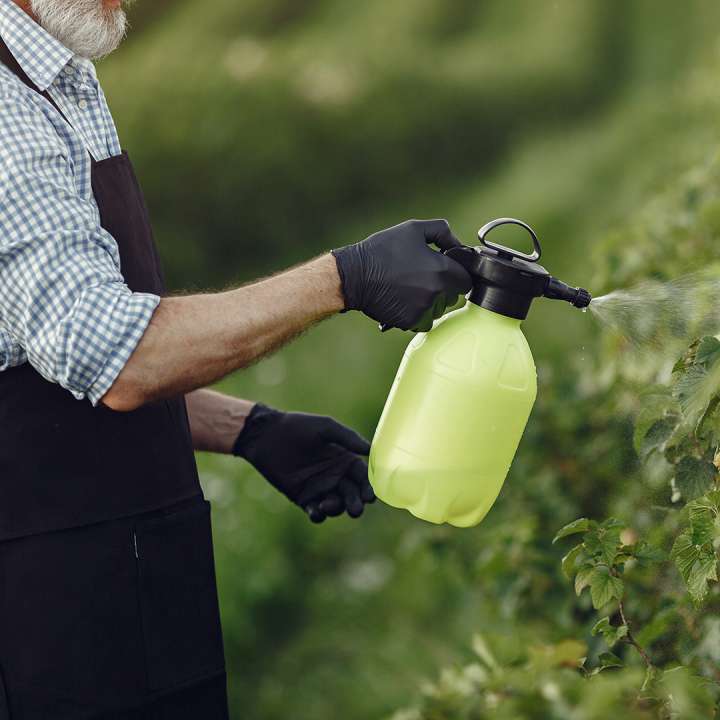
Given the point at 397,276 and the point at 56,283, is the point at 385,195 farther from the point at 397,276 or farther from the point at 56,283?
the point at 56,283

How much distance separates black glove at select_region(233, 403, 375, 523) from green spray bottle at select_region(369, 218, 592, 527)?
0.42m

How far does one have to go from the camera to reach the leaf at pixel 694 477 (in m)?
1.90

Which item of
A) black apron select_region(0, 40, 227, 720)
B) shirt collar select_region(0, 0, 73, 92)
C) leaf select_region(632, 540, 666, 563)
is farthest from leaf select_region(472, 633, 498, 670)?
shirt collar select_region(0, 0, 73, 92)

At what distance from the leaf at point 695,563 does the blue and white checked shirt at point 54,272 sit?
2.94 ft

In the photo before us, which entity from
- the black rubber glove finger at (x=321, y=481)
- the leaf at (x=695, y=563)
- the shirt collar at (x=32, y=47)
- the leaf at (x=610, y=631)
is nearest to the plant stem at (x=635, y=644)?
the leaf at (x=610, y=631)

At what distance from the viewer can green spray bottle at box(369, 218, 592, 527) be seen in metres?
1.98

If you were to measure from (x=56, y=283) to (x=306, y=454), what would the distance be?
0.94 m

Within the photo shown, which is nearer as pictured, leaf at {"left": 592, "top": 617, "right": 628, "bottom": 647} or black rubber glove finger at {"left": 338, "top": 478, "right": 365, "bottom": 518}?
leaf at {"left": 592, "top": 617, "right": 628, "bottom": 647}

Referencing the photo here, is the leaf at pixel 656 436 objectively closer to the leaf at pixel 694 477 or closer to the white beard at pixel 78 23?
the leaf at pixel 694 477

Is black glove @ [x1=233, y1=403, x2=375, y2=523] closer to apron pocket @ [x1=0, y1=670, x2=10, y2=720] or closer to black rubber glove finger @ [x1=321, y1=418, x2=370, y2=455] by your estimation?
black rubber glove finger @ [x1=321, y1=418, x2=370, y2=455]

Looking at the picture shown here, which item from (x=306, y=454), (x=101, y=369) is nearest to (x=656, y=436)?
(x=306, y=454)

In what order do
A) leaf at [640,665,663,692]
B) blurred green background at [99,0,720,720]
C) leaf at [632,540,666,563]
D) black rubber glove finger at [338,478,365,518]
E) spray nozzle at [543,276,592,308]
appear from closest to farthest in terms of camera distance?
1. leaf at [640,665,663,692]
2. leaf at [632,540,666,563]
3. spray nozzle at [543,276,592,308]
4. black rubber glove finger at [338,478,365,518]
5. blurred green background at [99,0,720,720]

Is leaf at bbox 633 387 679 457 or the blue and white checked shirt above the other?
the blue and white checked shirt

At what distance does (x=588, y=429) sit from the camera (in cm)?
345
